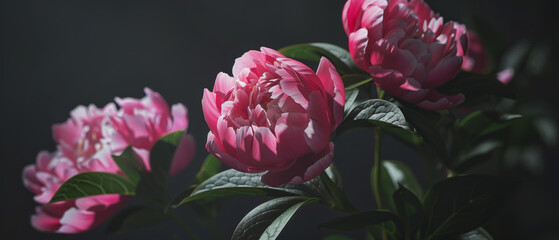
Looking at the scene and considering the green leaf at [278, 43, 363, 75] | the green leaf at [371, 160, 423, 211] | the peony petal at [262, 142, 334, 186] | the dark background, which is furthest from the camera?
the dark background

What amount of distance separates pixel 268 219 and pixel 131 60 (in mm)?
692

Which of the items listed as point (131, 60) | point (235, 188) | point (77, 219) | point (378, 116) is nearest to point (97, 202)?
point (77, 219)

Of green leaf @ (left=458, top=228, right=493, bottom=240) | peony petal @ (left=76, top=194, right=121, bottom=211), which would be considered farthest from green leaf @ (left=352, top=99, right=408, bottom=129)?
peony petal @ (left=76, top=194, right=121, bottom=211)

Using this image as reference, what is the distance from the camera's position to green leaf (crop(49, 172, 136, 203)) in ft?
1.33

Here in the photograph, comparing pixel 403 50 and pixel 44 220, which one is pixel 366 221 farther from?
pixel 44 220

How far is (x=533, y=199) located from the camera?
0.92m

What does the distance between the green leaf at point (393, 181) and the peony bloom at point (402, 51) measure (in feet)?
0.59

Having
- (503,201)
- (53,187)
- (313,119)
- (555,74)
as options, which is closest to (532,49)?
(555,74)

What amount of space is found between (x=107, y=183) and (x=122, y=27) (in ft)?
1.85

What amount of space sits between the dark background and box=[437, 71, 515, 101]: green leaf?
602 mm

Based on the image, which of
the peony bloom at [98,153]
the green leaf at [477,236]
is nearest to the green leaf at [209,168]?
the peony bloom at [98,153]

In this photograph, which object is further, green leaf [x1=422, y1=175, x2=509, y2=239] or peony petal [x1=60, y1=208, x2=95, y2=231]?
peony petal [x1=60, y1=208, x2=95, y2=231]

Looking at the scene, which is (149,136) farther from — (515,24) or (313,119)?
(515,24)

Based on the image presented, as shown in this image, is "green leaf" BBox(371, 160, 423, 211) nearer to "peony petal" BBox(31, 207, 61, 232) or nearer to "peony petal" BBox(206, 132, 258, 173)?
"peony petal" BBox(206, 132, 258, 173)
